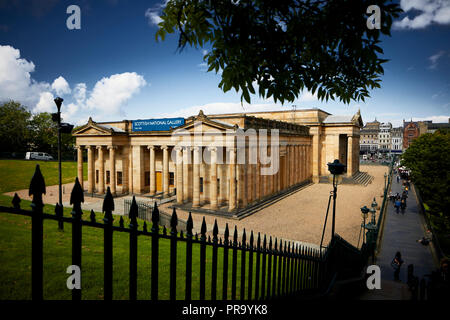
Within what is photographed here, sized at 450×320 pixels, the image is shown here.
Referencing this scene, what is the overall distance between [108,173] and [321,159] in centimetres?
3481

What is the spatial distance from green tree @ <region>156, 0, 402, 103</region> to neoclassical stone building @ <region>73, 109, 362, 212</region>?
1788 cm

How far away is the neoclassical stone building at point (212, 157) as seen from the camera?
2433cm

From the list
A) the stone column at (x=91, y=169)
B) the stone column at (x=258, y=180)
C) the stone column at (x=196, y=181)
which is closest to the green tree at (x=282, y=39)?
the stone column at (x=196, y=181)

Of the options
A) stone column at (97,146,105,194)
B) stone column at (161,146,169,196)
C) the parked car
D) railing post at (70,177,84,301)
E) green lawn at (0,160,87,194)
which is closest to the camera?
railing post at (70,177,84,301)

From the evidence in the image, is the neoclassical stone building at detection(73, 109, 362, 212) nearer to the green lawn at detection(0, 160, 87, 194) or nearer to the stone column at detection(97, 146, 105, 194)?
the stone column at detection(97, 146, 105, 194)

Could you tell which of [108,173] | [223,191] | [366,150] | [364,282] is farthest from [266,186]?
[366,150]

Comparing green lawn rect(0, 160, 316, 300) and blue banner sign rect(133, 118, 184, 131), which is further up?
blue banner sign rect(133, 118, 184, 131)

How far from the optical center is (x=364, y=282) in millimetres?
13062

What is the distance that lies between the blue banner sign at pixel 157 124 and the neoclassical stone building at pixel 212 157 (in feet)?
0.62

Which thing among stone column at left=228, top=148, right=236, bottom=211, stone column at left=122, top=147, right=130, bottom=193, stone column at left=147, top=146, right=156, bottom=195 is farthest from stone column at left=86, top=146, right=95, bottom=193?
stone column at left=228, top=148, right=236, bottom=211

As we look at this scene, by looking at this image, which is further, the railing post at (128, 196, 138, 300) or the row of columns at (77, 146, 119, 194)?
the row of columns at (77, 146, 119, 194)

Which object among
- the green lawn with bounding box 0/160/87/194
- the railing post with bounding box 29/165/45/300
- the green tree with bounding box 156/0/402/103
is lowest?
the green lawn with bounding box 0/160/87/194

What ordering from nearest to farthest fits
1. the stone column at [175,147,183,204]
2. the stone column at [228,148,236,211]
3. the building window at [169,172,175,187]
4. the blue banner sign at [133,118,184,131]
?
the stone column at [228,148,236,211] → the stone column at [175,147,183,204] → the blue banner sign at [133,118,184,131] → the building window at [169,172,175,187]

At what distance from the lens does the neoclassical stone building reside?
79.8ft
